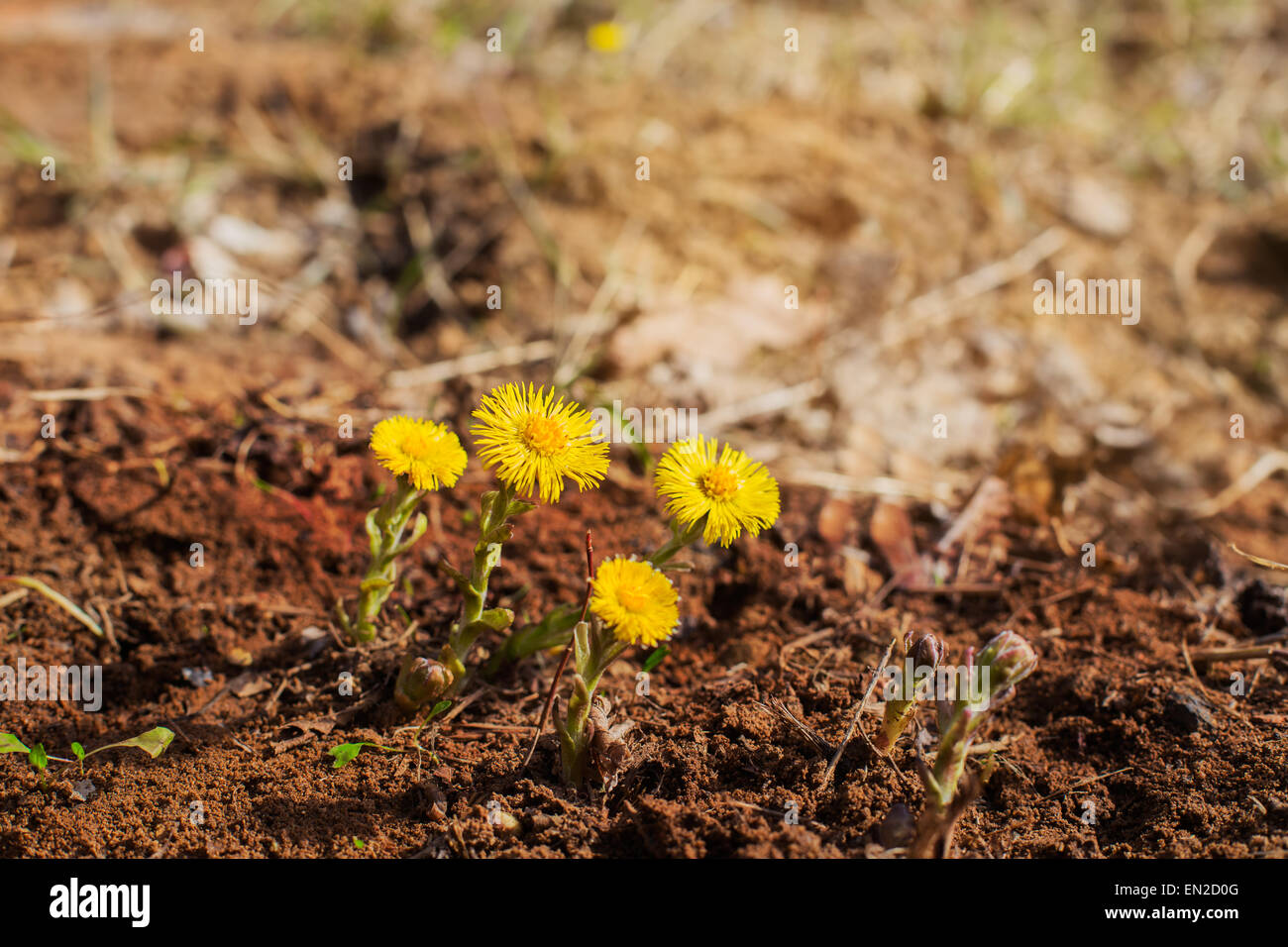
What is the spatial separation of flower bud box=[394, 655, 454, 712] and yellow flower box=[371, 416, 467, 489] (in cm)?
30

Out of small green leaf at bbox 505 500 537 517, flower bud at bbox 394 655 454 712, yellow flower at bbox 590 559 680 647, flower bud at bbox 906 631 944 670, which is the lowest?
flower bud at bbox 394 655 454 712

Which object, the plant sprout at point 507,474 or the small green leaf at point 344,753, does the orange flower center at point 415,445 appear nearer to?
the plant sprout at point 507,474

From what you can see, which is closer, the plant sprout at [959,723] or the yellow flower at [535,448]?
the plant sprout at [959,723]

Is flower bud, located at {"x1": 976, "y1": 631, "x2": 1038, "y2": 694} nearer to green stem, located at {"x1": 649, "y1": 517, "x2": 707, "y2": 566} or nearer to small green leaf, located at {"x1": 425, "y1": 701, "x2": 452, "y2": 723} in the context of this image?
green stem, located at {"x1": 649, "y1": 517, "x2": 707, "y2": 566}

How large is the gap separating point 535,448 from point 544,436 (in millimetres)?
25

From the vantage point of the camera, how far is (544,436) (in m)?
1.63

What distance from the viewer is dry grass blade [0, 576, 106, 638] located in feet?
6.38

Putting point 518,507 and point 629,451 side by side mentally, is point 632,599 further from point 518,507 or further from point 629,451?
point 629,451

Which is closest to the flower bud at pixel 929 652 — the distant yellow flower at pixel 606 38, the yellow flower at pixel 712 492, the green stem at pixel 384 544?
the yellow flower at pixel 712 492

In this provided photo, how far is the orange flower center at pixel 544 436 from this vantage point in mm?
1630

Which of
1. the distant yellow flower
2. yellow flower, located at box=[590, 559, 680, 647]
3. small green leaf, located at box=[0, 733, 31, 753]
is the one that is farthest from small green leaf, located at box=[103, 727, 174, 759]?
the distant yellow flower

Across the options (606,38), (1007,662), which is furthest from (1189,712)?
(606,38)

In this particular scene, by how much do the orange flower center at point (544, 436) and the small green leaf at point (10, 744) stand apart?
0.97 meters

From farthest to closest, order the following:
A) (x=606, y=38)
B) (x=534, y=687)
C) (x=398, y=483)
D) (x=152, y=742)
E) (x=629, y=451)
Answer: (x=606, y=38)
(x=629, y=451)
(x=534, y=687)
(x=398, y=483)
(x=152, y=742)
